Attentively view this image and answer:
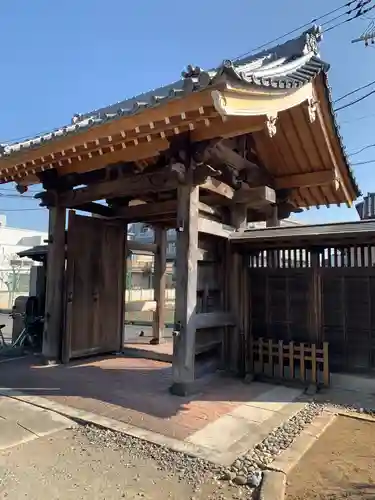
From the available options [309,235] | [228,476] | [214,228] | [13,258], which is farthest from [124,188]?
[13,258]

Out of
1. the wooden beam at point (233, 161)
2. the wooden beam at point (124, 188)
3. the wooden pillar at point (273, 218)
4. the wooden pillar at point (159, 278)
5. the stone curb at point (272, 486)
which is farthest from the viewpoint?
the wooden pillar at point (159, 278)

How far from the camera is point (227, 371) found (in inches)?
241

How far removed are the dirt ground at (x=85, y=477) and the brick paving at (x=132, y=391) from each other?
2.27 ft

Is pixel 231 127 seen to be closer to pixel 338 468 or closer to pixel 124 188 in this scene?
pixel 124 188

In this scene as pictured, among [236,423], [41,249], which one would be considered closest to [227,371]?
[236,423]

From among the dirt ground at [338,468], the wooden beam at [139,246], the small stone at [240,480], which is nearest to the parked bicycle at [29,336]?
the wooden beam at [139,246]

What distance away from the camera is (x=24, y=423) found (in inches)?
157

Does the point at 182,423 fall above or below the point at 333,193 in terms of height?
below

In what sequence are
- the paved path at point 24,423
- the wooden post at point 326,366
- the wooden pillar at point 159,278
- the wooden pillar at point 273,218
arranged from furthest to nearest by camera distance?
the wooden pillar at point 159,278, the wooden pillar at point 273,218, the wooden post at point 326,366, the paved path at point 24,423

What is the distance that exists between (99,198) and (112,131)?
208 centimetres

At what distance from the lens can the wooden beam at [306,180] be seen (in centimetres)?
675

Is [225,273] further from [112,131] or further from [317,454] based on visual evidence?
[317,454]

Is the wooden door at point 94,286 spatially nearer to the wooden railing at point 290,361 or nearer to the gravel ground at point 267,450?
the wooden railing at point 290,361

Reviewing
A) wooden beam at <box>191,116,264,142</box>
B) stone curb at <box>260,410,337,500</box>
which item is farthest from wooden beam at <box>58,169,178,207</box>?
stone curb at <box>260,410,337,500</box>
